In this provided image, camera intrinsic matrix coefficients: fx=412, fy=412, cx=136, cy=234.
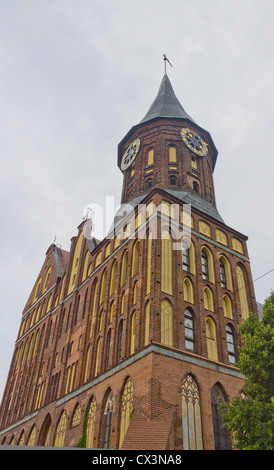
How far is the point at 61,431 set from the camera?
917 inches

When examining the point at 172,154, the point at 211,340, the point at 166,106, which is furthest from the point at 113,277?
the point at 166,106

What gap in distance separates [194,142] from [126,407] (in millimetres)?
19664

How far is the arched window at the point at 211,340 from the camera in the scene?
66.2 feet

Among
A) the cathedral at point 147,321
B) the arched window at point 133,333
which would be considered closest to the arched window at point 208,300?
the cathedral at point 147,321

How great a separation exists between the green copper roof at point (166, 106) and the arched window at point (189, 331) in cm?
1666

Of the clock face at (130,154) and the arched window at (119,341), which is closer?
the arched window at (119,341)

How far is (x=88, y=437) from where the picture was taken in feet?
67.2

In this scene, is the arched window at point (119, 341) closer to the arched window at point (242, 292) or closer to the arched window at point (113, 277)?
the arched window at point (113, 277)

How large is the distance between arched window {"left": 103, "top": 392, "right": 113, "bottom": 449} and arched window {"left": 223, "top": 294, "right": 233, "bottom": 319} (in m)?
7.61

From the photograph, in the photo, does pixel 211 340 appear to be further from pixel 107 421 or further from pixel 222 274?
pixel 107 421

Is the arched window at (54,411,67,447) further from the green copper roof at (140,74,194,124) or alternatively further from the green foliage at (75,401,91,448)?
the green copper roof at (140,74,194,124)
